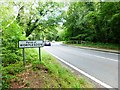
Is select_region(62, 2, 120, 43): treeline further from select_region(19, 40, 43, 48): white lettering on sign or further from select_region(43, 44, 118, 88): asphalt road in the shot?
select_region(19, 40, 43, 48): white lettering on sign

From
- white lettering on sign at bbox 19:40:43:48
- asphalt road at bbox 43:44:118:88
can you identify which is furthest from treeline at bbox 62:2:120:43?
white lettering on sign at bbox 19:40:43:48

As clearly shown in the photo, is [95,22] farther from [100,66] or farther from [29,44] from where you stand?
[29,44]

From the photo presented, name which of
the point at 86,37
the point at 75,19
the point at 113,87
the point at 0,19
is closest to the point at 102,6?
the point at 86,37

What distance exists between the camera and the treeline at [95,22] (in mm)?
26719

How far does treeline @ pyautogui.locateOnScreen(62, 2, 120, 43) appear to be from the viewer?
26.7 metres

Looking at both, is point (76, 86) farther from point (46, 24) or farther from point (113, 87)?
point (46, 24)

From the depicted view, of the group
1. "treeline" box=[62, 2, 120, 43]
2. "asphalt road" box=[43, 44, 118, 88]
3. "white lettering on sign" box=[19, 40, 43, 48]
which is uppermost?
"treeline" box=[62, 2, 120, 43]

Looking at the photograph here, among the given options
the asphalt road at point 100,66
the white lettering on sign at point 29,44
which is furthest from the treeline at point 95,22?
the white lettering on sign at point 29,44

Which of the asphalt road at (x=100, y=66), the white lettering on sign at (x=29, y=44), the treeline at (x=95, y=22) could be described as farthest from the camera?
the treeline at (x=95, y=22)

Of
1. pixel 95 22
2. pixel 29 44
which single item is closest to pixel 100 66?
pixel 29 44

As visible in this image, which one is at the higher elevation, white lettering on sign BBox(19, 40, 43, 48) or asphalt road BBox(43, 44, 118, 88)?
white lettering on sign BBox(19, 40, 43, 48)

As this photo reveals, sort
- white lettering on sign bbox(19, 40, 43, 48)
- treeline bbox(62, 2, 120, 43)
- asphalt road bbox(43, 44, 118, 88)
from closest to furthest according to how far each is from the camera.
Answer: asphalt road bbox(43, 44, 118, 88) → white lettering on sign bbox(19, 40, 43, 48) → treeline bbox(62, 2, 120, 43)

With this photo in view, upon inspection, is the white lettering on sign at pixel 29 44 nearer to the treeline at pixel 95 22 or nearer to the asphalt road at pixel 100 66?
the asphalt road at pixel 100 66

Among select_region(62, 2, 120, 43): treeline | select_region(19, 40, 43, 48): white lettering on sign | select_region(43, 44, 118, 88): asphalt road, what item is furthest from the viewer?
select_region(62, 2, 120, 43): treeline
